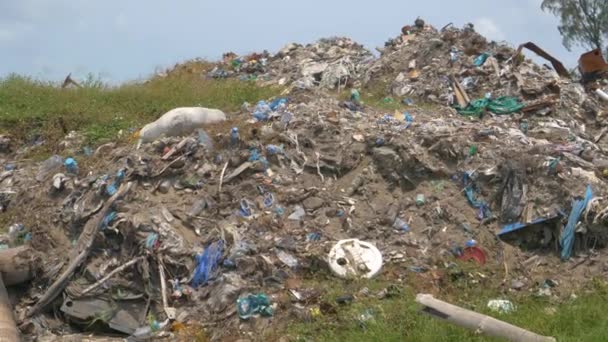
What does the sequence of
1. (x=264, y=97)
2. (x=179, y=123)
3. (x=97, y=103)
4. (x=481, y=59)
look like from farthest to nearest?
(x=481, y=59)
(x=97, y=103)
(x=264, y=97)
(x=179, y=123)

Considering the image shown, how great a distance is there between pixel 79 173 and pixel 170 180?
117 centimetres

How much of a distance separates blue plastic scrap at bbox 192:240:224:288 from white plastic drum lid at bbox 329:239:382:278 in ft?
2.90

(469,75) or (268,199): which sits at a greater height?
(469,75)

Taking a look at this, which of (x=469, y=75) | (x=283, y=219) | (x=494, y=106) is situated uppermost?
(x=469, y=75)

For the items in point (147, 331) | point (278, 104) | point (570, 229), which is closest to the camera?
point (147, 331)

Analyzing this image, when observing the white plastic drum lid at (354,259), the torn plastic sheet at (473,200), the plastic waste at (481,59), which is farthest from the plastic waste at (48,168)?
the plastic waste at (481,59)

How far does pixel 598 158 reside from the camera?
6676 mm

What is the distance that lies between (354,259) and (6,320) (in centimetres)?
256

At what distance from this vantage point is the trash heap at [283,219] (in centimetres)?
541

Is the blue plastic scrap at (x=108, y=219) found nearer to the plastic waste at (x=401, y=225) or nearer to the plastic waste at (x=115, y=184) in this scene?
the plastic waste at (x=115, y=184)

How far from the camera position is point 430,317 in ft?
14.8

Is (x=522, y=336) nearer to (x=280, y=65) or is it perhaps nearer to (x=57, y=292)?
(x=57, y=292)

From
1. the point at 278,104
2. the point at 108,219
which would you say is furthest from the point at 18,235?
the point at 278,104

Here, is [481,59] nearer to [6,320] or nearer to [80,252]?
[80,252]
